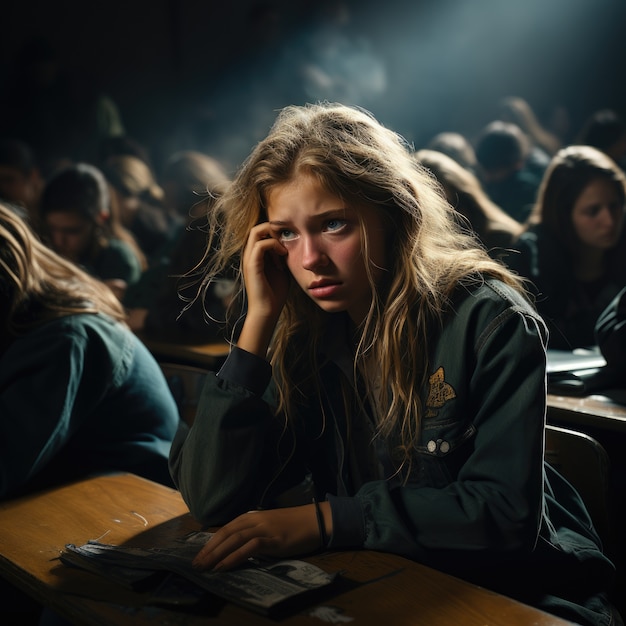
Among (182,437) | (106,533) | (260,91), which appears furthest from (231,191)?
(260,91)

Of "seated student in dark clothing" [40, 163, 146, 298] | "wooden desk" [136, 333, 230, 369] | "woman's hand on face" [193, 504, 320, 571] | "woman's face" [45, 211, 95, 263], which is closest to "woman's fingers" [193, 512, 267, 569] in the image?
"woman's hand on face" [193, 504, 320, 571]

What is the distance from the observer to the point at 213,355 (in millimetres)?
3240

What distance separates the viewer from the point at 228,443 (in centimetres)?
151

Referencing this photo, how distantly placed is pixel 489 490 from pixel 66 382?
0.98 metres

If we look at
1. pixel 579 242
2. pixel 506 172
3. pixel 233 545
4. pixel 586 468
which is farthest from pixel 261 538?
pixel 506 172

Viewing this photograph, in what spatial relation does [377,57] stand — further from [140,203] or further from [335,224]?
[335,224]

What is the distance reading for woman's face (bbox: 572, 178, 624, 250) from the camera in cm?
348

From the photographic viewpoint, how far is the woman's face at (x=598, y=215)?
348 cm

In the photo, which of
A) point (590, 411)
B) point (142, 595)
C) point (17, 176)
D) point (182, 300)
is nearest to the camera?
point (142, 595)

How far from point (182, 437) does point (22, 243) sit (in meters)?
0.67

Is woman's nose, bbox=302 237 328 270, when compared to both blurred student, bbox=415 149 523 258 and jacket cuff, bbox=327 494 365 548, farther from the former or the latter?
blurred student, bbox=415 149 523 258

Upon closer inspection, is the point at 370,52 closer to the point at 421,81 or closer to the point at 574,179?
the point at 421,81

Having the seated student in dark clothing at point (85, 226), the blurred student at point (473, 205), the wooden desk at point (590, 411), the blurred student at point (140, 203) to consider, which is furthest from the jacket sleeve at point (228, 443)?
the blurred student at point (140, 203)

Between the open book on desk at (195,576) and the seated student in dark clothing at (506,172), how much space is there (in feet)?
15.4
